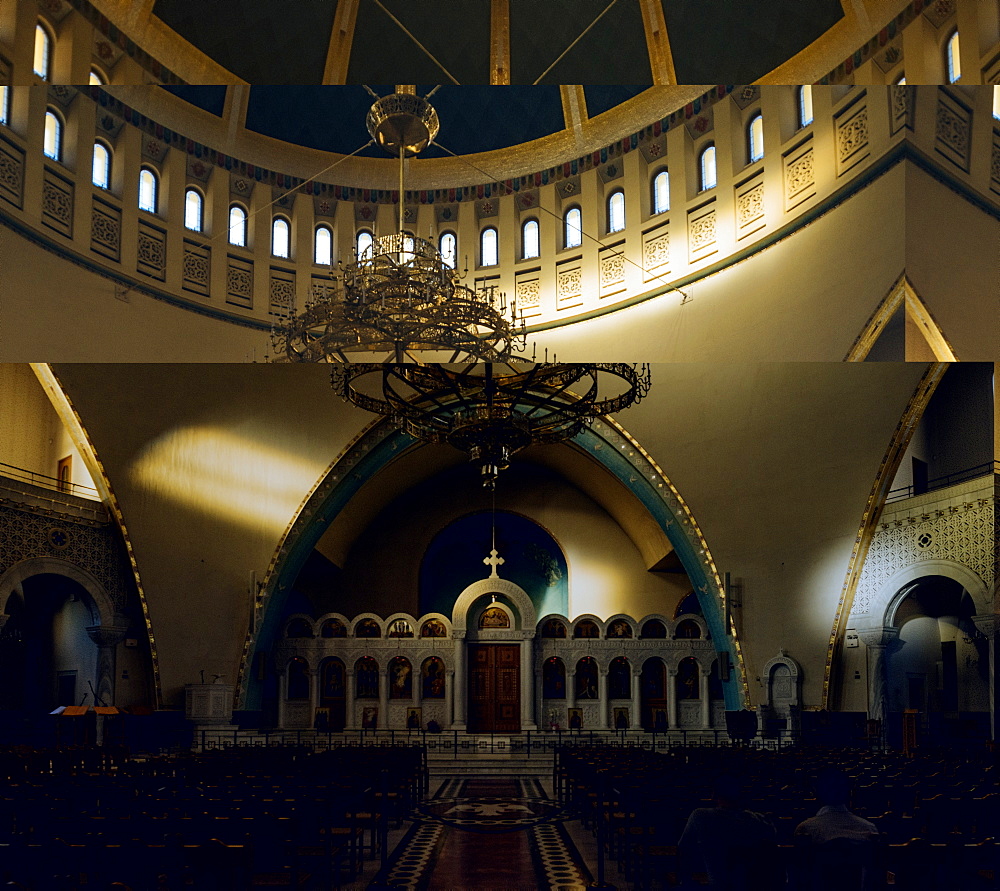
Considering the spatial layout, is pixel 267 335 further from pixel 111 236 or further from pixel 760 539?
pixel 760 539

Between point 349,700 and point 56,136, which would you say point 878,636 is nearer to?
point 56,136

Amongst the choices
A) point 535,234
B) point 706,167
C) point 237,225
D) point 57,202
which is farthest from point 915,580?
point 57,202

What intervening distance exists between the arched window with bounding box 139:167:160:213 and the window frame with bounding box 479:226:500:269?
260 cm

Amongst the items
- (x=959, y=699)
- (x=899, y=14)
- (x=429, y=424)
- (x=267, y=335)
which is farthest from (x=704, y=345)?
(x=959, y=699)

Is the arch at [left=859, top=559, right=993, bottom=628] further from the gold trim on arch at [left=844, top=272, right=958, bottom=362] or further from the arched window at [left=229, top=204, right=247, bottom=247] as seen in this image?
the arched window at [left=229, top=204, right=247, bottom=247]

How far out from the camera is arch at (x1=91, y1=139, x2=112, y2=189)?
306 inches

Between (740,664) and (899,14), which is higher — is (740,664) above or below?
below

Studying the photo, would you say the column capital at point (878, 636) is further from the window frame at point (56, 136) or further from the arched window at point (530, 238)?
the window frame at point (56, 136)

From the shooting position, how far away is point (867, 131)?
7.95m

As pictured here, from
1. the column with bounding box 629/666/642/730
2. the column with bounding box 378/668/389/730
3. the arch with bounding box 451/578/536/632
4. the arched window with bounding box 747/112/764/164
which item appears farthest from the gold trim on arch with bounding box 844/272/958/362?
the column with bounding box 378/668/389/730

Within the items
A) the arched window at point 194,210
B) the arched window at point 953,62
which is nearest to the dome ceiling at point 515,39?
the arched window at point 953,62

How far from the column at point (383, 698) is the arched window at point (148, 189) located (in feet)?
44.1

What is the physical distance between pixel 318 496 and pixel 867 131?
9.39 metres

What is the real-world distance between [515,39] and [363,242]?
14.2 ft
